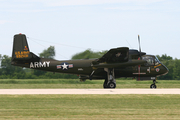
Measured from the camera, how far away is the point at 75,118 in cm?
1049

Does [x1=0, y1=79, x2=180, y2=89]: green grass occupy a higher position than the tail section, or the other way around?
the tail section

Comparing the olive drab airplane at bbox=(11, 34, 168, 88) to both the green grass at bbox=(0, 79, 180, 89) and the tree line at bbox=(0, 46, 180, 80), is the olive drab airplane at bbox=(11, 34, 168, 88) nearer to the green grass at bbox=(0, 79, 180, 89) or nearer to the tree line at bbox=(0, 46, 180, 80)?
the green grass at bbox=(0, 79, 180, 89)

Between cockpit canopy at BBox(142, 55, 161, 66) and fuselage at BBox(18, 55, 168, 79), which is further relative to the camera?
fuselage at BBox(18, 55, 168, 79)

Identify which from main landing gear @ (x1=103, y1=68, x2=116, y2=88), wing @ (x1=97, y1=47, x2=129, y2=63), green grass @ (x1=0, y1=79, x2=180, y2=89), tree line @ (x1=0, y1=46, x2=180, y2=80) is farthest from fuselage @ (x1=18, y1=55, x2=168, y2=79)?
tree line @ (x1=0, y1=46, x2=180, y2=80)

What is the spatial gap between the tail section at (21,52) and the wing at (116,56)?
22.1 feet

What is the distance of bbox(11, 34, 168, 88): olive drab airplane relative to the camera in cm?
2478

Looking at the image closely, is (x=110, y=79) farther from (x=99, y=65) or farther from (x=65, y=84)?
(x=65, y=84)

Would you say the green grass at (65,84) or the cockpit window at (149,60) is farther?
the green grass at (65,84)

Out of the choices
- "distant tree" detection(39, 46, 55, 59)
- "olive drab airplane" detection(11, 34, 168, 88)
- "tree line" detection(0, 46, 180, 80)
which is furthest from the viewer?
"tree line" detection(0, 46, 180, 80)

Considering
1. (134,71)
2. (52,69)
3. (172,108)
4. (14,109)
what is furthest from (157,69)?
(14,109)

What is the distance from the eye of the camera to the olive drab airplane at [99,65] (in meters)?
24.8

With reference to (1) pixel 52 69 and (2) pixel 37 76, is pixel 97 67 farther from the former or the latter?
(2) pixel 37 76

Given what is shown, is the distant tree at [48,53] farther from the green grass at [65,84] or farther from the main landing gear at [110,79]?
the main landing gear at [110,79]

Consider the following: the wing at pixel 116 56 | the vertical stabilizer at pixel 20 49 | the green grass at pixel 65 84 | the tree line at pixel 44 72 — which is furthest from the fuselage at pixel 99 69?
the tree line at pixel 44 72
